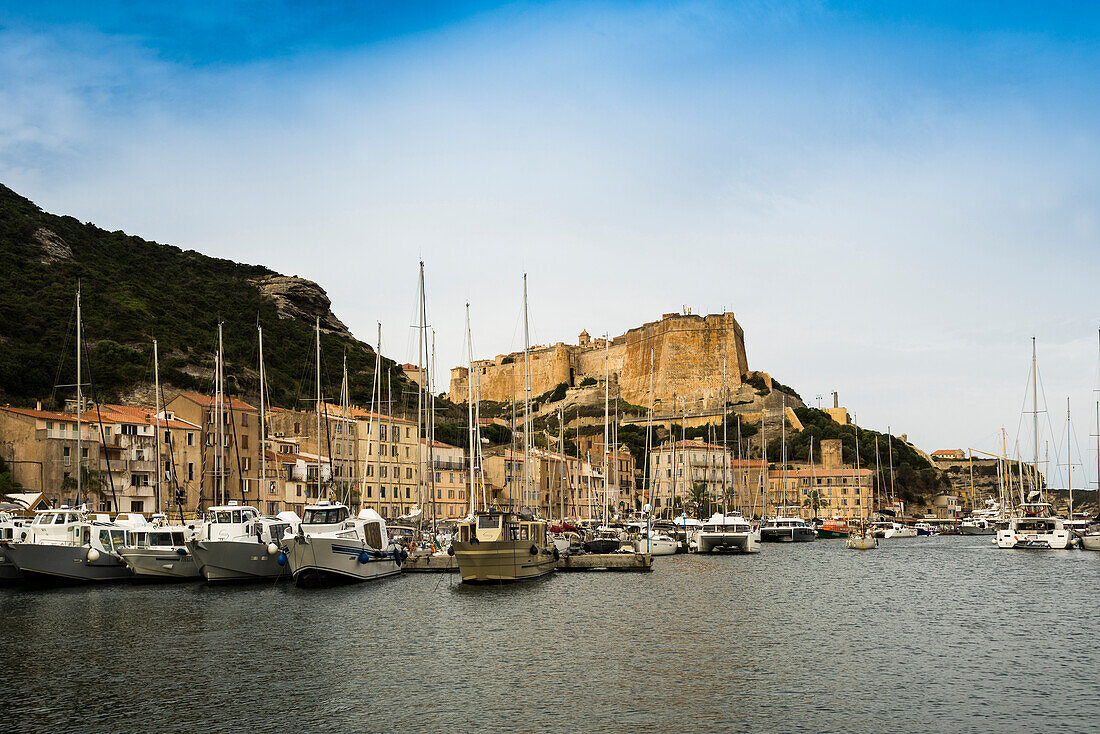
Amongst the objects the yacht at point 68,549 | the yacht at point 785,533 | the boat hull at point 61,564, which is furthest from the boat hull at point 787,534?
the boat hull at point 61,564

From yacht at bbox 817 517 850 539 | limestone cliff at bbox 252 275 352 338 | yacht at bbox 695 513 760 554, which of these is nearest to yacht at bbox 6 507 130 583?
yacht at bbox 695 513 760 554

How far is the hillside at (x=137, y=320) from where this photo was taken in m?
86.8

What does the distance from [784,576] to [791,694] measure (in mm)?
33836

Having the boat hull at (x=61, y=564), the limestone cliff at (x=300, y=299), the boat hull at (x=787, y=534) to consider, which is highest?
the limestone cliff at (x=300, y=299)

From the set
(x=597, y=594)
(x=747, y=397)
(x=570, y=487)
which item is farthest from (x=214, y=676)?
(x=747, y=397)

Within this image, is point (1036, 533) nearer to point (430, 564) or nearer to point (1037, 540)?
point (1037, 540)

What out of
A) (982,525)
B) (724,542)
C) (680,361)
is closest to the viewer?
(724,542)

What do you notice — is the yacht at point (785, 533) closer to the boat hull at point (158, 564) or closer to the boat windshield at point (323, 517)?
the boat windshield at point (323, 517)

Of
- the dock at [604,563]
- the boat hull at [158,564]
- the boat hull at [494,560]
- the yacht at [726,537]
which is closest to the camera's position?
the boat hull at [494,560]

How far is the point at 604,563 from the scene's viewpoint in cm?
5588

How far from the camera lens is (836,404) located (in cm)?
19000

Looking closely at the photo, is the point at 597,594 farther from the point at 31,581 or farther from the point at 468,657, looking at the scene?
the point at 31,581

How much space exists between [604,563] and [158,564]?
954 inches

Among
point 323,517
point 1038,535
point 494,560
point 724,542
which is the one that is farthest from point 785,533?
point 323,517
